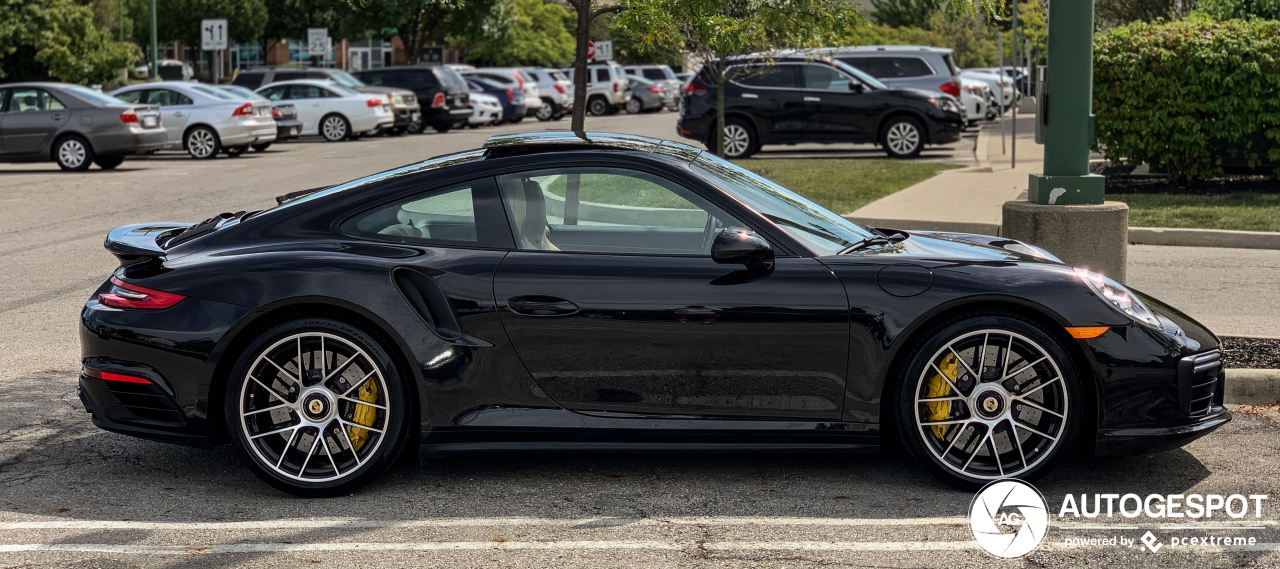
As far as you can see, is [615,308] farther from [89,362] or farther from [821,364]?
[89,362]

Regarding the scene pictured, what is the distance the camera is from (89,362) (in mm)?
5004

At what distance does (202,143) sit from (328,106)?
5467 millimetres

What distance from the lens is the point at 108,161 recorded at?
2217 centimetres

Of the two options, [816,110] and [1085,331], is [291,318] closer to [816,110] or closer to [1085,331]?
[1085,331]

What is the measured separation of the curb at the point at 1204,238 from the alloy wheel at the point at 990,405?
7971mm

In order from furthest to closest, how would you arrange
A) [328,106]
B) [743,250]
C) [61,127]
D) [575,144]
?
[328,106], [61,127], [575,144], [743,250]

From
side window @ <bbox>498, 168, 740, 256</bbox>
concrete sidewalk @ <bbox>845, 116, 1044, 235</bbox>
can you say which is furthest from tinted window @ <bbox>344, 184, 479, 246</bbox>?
concrete sidewalk @ <bbox>845, 116, 1044, 235</bbox>

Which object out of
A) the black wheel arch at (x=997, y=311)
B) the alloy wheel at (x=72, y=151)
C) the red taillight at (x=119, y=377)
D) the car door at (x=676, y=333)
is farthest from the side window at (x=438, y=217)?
the alloy wheel at (x=72, y=151)

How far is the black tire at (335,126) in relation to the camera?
2998 centimetres

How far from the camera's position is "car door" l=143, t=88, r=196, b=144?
2480 cm

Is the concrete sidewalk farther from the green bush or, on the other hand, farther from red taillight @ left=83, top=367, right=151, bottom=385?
red taillight @ left=83, top=367, right=151, bottom=385

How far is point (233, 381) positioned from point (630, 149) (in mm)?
1706

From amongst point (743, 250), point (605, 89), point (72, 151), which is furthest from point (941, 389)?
point (605, 89)

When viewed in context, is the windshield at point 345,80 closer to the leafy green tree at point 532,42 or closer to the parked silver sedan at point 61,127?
the parked silver sedan at point 61,127
